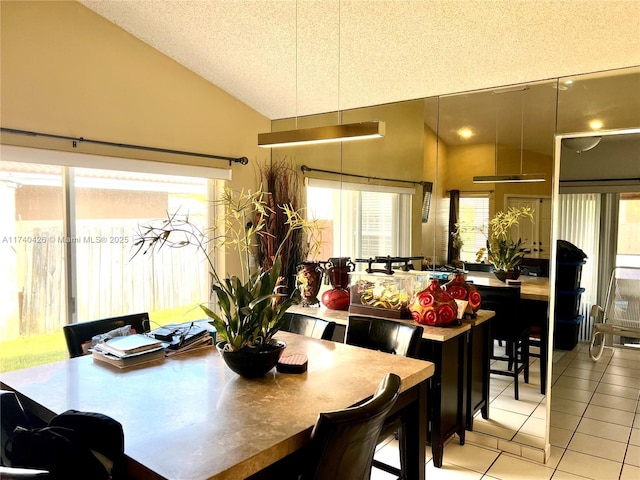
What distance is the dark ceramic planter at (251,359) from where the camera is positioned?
182cm

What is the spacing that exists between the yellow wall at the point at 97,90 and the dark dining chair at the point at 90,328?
1.24 meters

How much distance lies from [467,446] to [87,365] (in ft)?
7.60

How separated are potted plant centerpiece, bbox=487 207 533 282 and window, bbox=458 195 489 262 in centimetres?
5

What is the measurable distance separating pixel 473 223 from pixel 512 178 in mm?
396

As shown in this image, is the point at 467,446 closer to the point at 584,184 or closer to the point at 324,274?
the point at 324,274

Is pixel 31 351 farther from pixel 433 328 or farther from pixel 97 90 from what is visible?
pixel 433 328

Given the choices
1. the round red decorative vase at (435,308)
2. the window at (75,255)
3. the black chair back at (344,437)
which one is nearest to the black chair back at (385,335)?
the round red decorative vase at (435,308)

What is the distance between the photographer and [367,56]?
10.3ft

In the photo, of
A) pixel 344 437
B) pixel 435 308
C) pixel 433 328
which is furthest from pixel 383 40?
pixel 344 437

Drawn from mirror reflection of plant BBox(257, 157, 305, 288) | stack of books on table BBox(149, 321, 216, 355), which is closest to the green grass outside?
stack of books on table BBox(149, 321, 216, 355)

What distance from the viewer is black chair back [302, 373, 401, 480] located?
1317 millimetres

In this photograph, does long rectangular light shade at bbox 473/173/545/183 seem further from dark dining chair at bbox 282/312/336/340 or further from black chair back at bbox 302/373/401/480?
black chair back at bbox 302/373/401/480

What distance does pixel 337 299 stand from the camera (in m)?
3.44

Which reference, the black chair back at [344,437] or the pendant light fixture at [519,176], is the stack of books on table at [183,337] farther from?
the pendant light fixture at [519,176]
